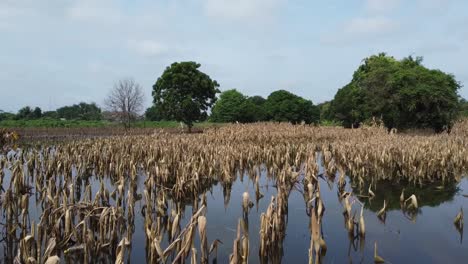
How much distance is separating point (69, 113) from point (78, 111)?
135 inches

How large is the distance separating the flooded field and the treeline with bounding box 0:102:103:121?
72848 mm

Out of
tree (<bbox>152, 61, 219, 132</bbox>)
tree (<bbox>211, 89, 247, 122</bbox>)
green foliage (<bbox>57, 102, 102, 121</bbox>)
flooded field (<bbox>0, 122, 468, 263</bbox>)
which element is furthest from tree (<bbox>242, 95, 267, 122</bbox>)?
green foliage (<bbox>57, 102, 102, 121</bbox>)

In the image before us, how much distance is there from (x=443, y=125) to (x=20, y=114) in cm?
7683

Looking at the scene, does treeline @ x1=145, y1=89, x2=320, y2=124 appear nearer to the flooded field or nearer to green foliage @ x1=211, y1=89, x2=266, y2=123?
green foliage @ x1=211, y1=89, x2=266, y2=123

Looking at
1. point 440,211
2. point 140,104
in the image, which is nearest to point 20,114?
point 140,104

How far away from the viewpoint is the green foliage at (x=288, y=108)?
2150 inches

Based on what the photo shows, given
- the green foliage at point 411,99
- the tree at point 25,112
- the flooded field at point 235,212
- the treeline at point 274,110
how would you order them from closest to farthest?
1. the flooded field at point 235,212
2. the green foliage at point 411,99
3. the treeline at point 274,110
4. the tree at point 25,112

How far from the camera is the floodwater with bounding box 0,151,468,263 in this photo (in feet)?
19.8

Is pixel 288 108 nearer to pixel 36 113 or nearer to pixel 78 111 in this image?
pixel 36 113

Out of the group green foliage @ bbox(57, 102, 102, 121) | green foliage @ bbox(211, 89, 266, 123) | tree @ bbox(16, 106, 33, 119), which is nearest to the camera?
green foliage @ bbox(211, 89, 266, 123)

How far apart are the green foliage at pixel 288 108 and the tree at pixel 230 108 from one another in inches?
268

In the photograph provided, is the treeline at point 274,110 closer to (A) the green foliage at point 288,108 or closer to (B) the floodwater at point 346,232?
(A) the green foliage at point 288,108

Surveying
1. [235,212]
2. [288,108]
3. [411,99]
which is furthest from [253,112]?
[235,212]

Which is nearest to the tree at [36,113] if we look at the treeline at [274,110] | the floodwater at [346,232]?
the treeline at [274,110]
